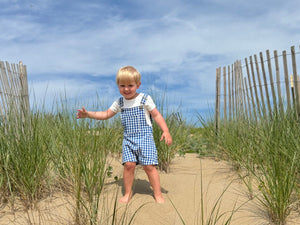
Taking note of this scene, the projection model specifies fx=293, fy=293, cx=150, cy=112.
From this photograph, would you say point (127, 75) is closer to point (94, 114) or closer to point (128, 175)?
point (94, 114)

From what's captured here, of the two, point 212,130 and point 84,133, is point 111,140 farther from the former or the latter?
Result: point 212,130

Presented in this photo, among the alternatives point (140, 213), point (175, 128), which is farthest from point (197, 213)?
point (175, 128)

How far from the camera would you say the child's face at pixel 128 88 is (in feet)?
9.73

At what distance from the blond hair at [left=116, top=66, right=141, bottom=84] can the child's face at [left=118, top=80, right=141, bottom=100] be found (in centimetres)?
3

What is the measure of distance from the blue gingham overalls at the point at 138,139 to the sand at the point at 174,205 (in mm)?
325

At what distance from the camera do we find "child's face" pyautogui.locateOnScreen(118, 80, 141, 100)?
2967 mm

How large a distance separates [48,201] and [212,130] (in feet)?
10.8

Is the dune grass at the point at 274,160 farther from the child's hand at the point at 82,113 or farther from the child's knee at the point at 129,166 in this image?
the child's hand at the point at 82,113

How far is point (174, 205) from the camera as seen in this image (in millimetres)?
2908

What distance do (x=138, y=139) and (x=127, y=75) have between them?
25.7 inches

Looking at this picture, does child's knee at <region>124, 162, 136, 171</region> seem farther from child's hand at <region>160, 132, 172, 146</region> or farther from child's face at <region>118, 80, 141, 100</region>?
child's face at <region>118, 80, 141, 100</region>

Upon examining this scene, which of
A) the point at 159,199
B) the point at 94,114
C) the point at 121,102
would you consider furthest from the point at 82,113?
the point at 159,199

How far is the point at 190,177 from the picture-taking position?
3734mm

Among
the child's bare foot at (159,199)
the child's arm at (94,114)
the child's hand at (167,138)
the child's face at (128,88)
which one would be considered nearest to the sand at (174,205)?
the child's bare foot at (159,199)
